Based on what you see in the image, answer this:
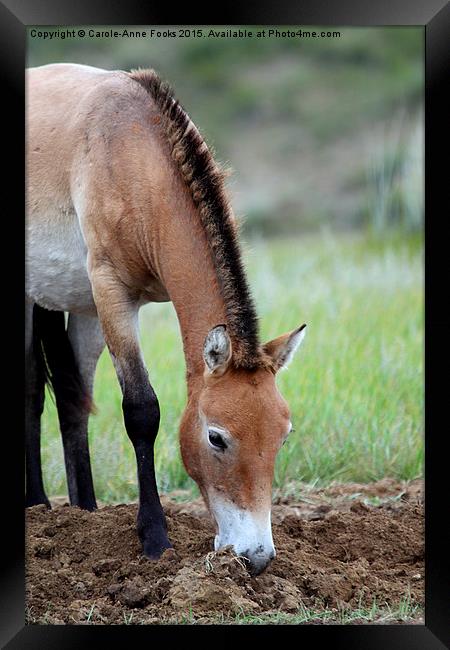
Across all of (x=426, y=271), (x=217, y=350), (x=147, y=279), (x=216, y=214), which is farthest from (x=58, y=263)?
(x=426, y=271)

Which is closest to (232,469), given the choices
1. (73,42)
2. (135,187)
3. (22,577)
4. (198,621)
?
(198,621)

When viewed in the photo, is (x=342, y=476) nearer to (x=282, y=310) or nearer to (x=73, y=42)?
(x=282, y=310)

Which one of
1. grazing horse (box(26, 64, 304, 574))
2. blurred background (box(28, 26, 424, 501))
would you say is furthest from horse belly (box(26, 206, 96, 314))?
blurred background (box(28, 26, 424, 501))

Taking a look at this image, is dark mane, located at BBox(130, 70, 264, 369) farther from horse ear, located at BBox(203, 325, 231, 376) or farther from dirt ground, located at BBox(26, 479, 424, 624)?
dirt ground, located at BBox(26, 479, 424, 624)

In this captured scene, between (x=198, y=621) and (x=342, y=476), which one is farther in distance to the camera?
(x=342, y=476)

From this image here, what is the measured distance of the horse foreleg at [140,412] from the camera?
4.89 metres

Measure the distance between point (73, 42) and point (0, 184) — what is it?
24.7 ft

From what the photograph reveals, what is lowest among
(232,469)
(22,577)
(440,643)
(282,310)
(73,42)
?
(440,643)

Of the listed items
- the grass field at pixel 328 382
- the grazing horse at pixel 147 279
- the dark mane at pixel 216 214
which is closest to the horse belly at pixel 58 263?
the grazing horse at pixel 147 279

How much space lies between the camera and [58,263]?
552 cm

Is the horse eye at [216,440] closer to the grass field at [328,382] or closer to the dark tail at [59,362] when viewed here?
the grass field at [328,382]

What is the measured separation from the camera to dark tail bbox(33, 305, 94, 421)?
243 inches

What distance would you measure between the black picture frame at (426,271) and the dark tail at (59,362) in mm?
1879

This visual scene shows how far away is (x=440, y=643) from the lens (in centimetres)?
418
